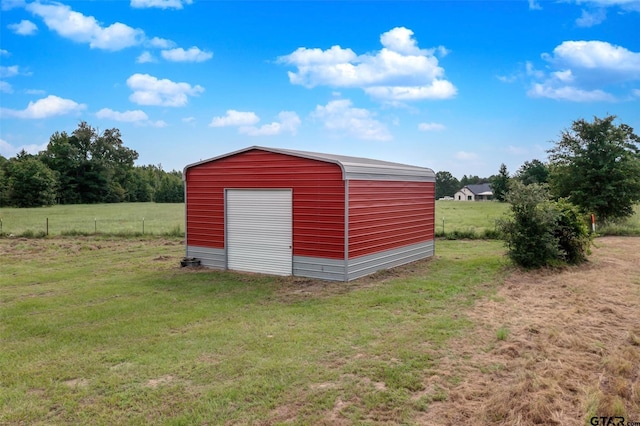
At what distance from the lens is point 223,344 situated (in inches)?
209

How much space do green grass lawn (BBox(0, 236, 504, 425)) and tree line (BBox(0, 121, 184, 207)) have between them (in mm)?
43101

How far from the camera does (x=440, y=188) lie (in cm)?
9212

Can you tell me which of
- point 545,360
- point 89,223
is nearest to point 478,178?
point 89,223

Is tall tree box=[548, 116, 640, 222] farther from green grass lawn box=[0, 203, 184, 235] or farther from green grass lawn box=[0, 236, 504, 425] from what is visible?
green grass lawn box=[0, 203, 184, 235]

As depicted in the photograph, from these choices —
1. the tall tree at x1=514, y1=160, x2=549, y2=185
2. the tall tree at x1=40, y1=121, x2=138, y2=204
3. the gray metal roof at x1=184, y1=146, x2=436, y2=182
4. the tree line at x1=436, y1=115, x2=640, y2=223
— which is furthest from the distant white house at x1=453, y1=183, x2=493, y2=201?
the gray metal roof at x1=184, y1=146, x2=436, y2=182

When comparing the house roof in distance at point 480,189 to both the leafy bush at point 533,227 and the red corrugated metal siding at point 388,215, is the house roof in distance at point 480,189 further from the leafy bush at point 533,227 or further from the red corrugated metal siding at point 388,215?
the leafy bush at point 533,227

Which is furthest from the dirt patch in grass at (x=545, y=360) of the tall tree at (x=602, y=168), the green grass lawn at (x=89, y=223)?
the green grass lawn at (x=89, y=223)

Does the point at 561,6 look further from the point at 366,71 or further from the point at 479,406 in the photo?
the point at 479,406

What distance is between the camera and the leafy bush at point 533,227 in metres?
10.1

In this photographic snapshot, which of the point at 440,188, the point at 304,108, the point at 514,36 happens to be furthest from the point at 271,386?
the point at 440,188

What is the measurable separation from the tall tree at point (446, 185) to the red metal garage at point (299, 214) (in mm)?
82213

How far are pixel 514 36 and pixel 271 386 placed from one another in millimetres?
13978

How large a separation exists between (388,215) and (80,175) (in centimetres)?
5519

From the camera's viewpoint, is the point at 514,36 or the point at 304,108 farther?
the point at 304,108
